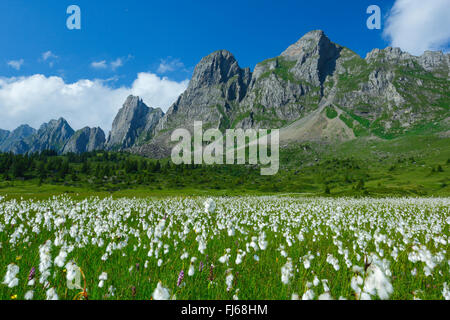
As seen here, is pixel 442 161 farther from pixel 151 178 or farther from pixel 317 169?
pixel 151 178

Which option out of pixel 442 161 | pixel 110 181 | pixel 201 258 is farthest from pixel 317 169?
pixel 201 258
